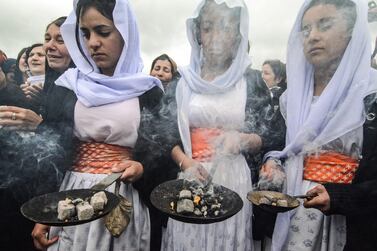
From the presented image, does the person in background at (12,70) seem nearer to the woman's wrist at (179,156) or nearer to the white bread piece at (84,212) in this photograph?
the woman's wrist at (179,156)

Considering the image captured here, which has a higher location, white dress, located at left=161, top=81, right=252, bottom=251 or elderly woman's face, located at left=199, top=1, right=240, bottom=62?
elderly woman's face, located at left=199, top=1, right=240, bottom=62

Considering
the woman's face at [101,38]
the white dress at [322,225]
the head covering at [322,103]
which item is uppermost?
the woman's face at [101,38]

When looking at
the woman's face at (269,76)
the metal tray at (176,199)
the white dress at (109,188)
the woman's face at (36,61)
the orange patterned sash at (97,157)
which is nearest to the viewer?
the metal tray at (176,199)

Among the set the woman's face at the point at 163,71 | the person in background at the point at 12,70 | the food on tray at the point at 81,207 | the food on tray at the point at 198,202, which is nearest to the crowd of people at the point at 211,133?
the food on tray at the point at 198,202

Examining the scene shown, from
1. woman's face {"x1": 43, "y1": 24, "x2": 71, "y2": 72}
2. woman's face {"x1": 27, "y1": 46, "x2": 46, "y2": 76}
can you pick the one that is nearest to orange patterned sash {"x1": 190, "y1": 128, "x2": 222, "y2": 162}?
woman's face {"x1": 43, "y1": 24, "x2": 71, "y2": 72}

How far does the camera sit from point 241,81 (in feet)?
9.00

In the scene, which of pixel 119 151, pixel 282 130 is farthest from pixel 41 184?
pixel 282 130

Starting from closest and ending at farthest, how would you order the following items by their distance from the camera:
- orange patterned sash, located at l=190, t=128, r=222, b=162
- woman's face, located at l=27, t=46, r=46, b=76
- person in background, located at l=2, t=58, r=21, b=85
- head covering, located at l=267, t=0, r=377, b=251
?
head covering, located at l=267, t=0, r=377, b=251
orange patterned sash, located at l=190, t=128, r=222, b=162
woman's face, located at l=27, t=46, r=46, b=76
person in background, located at l=2, t=58, r=21, b=85

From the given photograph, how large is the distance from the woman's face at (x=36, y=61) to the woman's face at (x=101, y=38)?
7.12 ft

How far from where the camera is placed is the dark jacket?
2.13m

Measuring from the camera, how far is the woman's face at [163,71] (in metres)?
5.13

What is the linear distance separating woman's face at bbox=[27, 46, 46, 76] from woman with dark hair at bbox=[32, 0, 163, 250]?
78.3 inches

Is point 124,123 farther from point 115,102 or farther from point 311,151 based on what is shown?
point 311,151

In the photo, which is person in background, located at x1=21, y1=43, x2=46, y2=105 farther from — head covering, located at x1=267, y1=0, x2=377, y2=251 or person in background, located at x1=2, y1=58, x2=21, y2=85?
head covering, located at x1=267, y1=0, x2=377, y2=251
